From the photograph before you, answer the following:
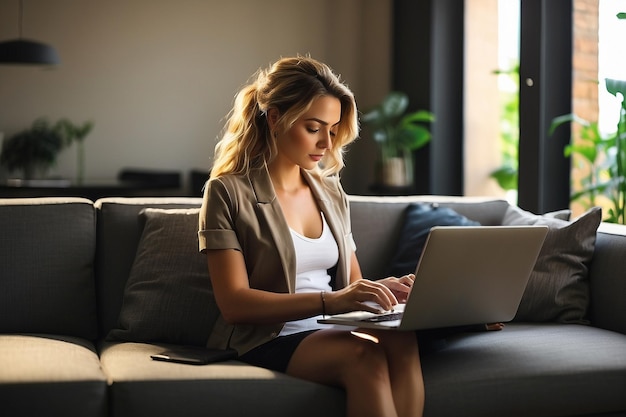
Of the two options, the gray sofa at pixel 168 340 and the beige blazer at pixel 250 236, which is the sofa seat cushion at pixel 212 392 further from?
the beige blazer at pixel 250 236

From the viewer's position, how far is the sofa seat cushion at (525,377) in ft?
7.08

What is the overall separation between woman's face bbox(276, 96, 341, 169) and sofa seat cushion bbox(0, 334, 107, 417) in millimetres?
750

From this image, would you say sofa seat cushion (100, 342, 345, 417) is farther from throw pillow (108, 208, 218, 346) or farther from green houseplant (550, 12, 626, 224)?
green houseplant (550, 12, 626, 224)

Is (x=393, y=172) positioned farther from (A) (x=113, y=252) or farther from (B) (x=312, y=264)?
(B) (x=312, y=264)

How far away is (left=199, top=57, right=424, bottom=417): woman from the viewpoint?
2.03 meters

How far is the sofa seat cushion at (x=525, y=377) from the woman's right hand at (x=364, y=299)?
0.27m

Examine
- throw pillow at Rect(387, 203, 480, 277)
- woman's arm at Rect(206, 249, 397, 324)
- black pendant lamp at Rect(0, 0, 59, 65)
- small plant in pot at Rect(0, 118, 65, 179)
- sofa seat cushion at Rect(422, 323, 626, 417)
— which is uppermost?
black pendant lamp at Rect(0, 0, 59, 65)

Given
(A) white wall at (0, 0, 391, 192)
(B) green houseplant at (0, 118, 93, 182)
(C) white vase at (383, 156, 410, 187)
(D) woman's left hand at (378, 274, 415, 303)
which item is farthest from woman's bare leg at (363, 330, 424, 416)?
(B) green houseplant at (0, 118, 93, 182)

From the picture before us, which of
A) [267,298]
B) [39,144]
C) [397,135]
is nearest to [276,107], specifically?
[267,298]

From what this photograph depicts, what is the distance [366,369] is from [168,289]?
738mm

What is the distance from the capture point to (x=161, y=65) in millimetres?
6695

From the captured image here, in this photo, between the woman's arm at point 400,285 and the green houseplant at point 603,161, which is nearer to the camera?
the woman's arm at point 400,285

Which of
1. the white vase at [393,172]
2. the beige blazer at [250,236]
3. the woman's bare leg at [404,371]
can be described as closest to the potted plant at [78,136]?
the white vase at [393,172]

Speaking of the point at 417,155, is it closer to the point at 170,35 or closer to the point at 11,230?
the point at 170,35
